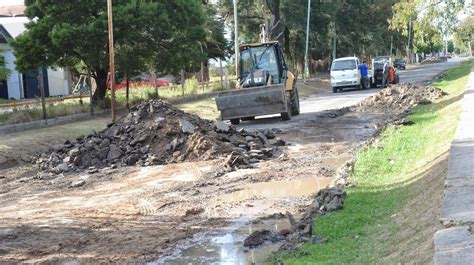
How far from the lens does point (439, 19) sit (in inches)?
1430

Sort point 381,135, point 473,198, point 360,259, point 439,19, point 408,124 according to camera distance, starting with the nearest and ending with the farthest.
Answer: point 360,259
point 473,198
point 381,135
point 408,124
point 439,19

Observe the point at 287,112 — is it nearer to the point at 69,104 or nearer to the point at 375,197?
the point at 69,104

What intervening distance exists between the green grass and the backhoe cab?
6960 mm

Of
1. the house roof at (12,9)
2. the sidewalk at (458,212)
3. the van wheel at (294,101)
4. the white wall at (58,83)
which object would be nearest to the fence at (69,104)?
Answer: the van wheel at (294,101)

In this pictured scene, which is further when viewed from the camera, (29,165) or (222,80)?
(222,80)

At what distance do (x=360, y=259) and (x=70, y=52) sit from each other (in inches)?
823

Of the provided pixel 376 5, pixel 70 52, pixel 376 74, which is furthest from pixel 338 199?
pixel 376 5

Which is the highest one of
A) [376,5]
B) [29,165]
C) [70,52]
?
[376,5]

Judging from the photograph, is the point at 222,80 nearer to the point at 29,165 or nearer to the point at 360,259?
the point at 29,165

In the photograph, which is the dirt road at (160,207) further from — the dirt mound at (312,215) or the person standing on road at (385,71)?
the person standing on road at (385,71)

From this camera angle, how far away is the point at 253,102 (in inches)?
884

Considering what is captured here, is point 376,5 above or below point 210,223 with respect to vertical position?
above

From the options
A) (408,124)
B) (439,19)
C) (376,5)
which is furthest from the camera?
(376,5)

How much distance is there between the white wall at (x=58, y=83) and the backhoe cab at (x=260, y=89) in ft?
80.6
